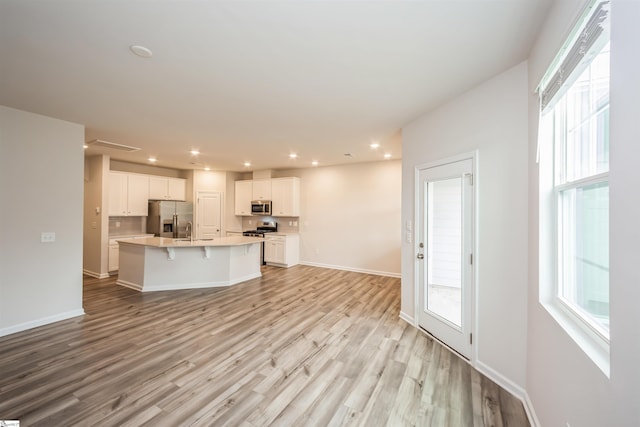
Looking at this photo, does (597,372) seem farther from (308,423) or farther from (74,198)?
(74,198)

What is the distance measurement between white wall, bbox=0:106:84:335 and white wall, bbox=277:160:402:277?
4628mm

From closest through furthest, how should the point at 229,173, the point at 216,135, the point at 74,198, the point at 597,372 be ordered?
the point at 597,372 < the point at 74,198 < the point at 216,135 < the point at 229,173

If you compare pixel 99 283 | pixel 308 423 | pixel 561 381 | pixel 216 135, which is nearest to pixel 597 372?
pixel 561 381

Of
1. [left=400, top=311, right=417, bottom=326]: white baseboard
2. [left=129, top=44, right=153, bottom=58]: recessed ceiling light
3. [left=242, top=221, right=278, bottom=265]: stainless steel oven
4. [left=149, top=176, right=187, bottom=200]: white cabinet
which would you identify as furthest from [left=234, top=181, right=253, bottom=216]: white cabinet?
[left=129, top=44, right=153, bottom=58]: recessed ceiling light

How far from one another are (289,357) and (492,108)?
306 cm

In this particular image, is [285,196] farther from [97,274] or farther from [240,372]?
[240,372]

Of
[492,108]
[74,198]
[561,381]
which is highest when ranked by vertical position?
[492,108]

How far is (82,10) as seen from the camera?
5.10 ft

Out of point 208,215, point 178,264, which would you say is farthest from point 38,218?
point 208,215

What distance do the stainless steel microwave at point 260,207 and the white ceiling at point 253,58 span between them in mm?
3751

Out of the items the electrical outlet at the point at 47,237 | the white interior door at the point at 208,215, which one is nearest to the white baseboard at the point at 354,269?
the white interior door at the point at 208,215

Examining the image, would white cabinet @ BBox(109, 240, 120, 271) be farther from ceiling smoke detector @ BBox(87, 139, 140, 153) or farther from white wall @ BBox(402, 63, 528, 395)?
white wall @ BBox(402, 63, 528, 395)

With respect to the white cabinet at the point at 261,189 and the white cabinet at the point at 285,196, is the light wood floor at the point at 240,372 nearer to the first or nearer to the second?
the white cabinet at the point at 285,196

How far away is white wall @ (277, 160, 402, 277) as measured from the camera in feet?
19.3
